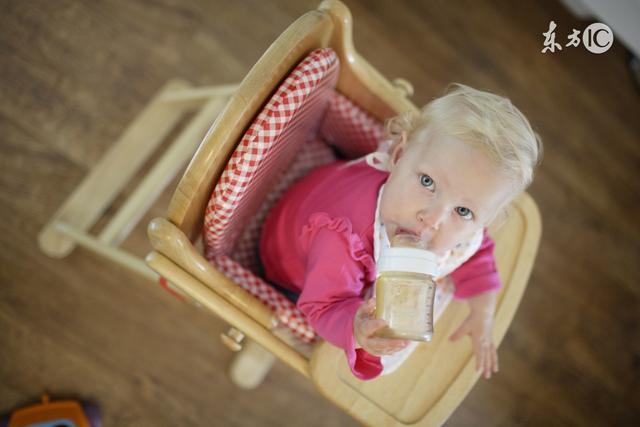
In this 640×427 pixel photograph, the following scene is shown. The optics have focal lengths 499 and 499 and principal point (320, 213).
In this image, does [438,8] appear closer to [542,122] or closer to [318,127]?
[542,122]

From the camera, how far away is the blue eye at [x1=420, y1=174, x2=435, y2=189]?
0.69 meters

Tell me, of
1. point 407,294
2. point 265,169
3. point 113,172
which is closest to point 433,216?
point 407,294

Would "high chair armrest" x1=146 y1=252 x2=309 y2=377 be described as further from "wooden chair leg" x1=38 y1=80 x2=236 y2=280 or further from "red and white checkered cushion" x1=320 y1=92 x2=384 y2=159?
"wooden chair leg" x1=38 y1=80 x2=236 y2=280

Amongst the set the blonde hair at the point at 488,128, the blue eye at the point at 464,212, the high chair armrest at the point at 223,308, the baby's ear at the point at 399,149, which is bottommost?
the high chair armrest at the point at 223,308

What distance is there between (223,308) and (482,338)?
0.43m

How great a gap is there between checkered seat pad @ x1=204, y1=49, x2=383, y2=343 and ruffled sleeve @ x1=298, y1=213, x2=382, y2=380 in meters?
0.12

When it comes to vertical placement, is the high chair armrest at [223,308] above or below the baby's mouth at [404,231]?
below

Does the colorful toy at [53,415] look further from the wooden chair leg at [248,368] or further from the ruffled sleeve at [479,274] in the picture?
the ruffled sleeve at [479,274]

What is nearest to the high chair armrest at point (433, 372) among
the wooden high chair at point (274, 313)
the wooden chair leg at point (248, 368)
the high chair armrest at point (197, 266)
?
the wooden high chair at point (274, 313)

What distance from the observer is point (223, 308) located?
70cm

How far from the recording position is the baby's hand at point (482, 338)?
0.82 m

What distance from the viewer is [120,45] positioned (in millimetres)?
1366

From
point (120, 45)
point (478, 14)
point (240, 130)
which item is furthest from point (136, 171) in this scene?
point (478, 14)

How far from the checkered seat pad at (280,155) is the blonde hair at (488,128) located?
0.17 m
